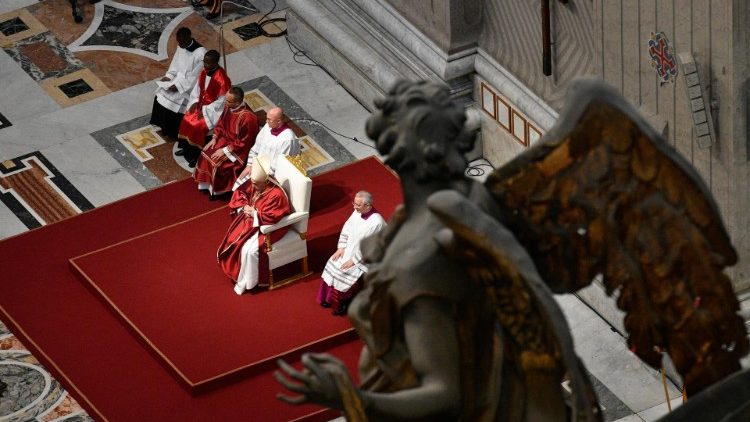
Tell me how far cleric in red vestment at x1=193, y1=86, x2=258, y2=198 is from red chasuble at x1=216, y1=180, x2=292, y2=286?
0.81 m

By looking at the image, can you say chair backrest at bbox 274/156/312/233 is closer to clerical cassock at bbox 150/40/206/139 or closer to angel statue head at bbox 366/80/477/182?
clerical cassock at bbox 150/40/206/139

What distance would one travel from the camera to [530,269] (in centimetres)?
626

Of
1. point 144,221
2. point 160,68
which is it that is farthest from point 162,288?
point 160,68

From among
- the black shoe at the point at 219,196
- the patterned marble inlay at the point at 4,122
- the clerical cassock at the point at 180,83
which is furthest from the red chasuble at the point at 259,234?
the patterned marble inlay at the point at 4,122

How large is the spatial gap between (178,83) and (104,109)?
96 centimetres

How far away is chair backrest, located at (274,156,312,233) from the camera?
593 inches

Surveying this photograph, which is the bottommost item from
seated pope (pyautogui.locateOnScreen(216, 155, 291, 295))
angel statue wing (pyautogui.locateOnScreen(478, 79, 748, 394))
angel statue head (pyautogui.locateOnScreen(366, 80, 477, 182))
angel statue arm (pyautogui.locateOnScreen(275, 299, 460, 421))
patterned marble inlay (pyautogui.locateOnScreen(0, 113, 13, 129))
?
patterned marble inlay (pyautogui.locateOnScreen(0, 113, 13, 129))

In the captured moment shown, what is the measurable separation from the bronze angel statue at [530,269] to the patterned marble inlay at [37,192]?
10017 millimetres

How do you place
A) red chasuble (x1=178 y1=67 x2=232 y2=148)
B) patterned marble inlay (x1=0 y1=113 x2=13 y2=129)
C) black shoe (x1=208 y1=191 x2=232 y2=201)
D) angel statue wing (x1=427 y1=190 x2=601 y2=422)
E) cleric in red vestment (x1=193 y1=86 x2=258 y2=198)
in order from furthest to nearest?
patterned marble inlay (x1=0 y1=113 x2=13 y2=129) → red chasuble (x1=178 y1=67 x2=232 y2=148) → black shoe (x1=208 y1=191 x2=232 y2=201) → cleric in red vestment (x1=193 y1=86 x2=258 y2=198) → angel statue wing (x1=427 y1=190 x2=601 y2=422)

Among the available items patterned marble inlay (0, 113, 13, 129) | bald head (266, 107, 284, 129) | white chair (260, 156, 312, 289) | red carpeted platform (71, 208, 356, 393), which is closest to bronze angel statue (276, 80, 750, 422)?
red carpeted platform (71, 208, 356, 393)

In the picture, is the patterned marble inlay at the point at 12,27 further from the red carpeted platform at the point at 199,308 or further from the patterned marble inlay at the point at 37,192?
the red carpeted platform at the point at 199,308

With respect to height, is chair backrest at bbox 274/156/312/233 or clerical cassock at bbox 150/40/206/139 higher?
chair backrest at bbox 274/156/312/233

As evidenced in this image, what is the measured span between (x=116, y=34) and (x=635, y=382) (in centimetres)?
726

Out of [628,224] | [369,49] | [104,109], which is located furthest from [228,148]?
[628,224]
